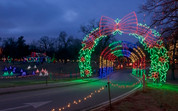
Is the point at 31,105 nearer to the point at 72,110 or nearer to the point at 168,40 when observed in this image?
the point at 72,110

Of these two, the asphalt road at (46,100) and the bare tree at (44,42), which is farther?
the bare tree at (44,42)

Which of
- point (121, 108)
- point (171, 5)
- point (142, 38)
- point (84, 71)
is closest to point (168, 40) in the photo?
point (171, 5)

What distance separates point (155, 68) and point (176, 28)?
14347 millimetres

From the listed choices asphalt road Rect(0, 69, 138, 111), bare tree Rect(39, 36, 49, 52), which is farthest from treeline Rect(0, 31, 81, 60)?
asphalt road Rect(0, 69, 138, 111)

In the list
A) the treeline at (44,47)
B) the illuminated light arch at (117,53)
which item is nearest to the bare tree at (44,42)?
the treeline at (44,47)

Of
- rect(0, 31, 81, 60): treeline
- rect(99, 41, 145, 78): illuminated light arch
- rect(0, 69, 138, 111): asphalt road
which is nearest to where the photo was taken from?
rect(0, 69, 138, 111): asphalt road

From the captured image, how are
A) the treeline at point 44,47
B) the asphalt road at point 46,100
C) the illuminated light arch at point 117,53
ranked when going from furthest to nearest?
the treeline at point 44,47 → the illuminated light arch at point 117,53 → the asphalt road at point 46,100

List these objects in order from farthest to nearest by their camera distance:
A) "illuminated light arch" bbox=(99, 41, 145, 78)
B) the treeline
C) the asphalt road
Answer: the treeline, "illuminated light arch" bbox=(99, 41, 145, 78), the asphalt road

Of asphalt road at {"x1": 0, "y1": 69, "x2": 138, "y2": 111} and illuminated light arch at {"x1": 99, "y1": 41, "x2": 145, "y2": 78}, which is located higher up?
illuminated light arch at {"x1": 99, "y1": 41, "x2": 145, "y2": 78}

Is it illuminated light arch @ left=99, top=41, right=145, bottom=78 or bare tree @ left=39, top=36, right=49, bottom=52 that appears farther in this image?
bare tree @ left=39, top=36, right=49, bottom=52

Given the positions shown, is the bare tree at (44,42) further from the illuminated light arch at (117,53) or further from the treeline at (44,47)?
the illuminated light arch at (117,53)

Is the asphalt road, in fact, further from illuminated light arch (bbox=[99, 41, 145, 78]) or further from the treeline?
the treeline

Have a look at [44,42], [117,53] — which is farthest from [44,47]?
[117,53]

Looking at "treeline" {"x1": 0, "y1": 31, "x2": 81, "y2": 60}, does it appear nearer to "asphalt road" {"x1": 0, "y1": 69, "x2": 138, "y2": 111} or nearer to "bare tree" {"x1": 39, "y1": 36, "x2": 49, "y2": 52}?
"bare tree" {"x1": 39, "y1": 36, "x2": 49, "y2": 52}
